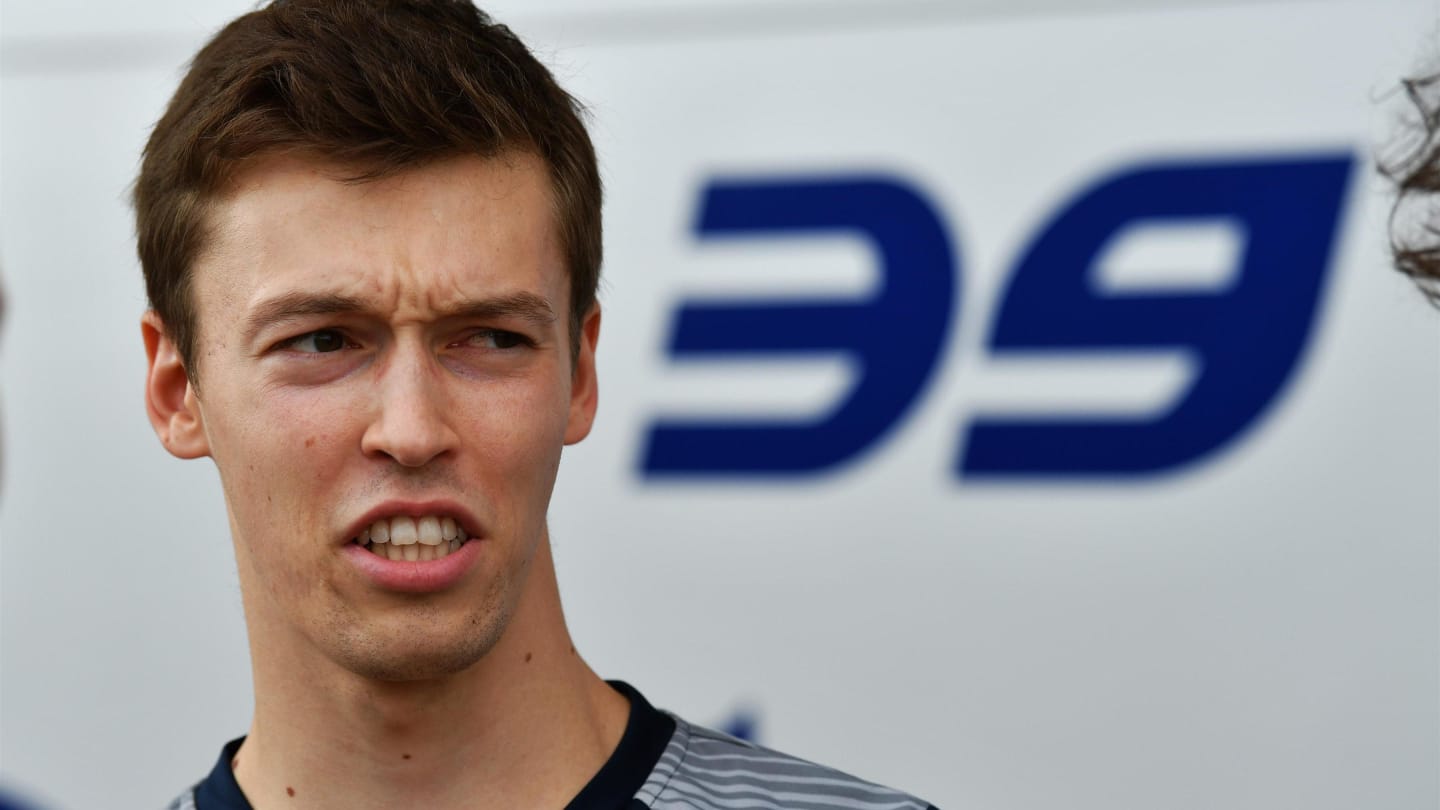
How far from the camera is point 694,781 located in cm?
149

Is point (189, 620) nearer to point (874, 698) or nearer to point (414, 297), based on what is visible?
point (874, 698)

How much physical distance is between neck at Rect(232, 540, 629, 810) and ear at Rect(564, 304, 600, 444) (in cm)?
11

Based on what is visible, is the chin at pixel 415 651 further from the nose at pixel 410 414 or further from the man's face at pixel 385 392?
the nose at pixel 410 414

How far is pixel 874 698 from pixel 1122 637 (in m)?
0.31

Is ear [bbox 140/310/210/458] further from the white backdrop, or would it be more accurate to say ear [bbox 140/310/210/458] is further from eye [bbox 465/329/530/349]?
the white backdrop

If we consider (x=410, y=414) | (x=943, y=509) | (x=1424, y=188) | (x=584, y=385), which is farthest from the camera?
(x=943, y=509)

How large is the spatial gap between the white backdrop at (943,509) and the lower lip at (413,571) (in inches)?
32.6

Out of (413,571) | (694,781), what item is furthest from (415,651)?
(694,781)

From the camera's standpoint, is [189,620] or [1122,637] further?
[189,620]

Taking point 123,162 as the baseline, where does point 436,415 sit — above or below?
below

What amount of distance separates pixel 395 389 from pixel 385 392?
0.04 feet

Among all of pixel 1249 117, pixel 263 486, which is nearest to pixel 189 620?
pixel 263 486

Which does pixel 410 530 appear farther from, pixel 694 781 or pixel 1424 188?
pixel 1424 188

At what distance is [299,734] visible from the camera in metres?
1.47
